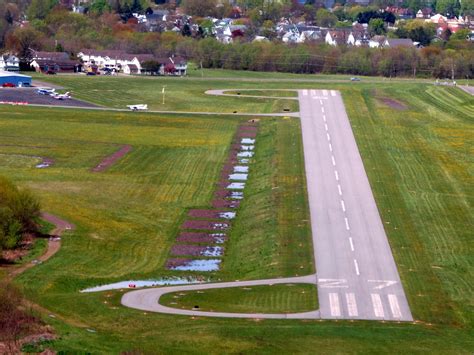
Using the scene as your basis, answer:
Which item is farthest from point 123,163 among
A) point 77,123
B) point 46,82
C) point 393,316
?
point 46,82

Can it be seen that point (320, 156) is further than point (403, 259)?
Yes

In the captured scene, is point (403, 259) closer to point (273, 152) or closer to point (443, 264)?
point (443, 264)

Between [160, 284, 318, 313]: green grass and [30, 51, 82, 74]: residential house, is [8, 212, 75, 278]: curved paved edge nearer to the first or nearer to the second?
[160, 284, 318, 313]: green grass

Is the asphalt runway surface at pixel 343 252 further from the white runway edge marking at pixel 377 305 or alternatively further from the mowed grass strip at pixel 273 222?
the mowed grass strip at pixel 273 222

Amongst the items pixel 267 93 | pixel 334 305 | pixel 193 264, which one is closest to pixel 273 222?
pixel 193 264

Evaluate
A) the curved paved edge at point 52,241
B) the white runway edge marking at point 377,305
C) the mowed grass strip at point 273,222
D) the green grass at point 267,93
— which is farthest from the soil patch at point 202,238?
the green grass at point 267,93
